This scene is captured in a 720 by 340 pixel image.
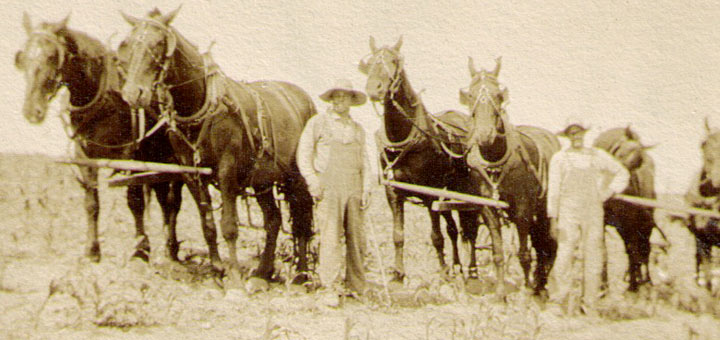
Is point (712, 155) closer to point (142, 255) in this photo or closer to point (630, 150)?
point (630, 150)

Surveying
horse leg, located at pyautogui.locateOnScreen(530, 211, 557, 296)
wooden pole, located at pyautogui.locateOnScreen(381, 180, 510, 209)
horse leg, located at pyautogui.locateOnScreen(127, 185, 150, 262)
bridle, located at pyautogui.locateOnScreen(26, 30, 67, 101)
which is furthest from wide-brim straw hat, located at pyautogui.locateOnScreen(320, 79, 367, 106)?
horse leg, located at pyautogui.locateOnScreen(530, 211, 557, 296)

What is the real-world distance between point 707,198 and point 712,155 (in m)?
0.58

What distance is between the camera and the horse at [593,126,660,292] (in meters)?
9.20

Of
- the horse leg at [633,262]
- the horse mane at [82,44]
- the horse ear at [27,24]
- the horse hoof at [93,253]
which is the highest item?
the horse ear at [27,24]

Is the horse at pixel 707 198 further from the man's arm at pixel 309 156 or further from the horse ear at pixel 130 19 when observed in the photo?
the horse ear at pixel 130 19

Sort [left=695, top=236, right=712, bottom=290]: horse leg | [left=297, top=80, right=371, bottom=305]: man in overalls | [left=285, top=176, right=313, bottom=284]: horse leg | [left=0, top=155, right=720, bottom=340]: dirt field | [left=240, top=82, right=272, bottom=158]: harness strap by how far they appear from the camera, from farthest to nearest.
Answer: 1. [left=285, top=176, right=313, bottom=284]: horse leg
2. [left=695, top=236, right=712, bottom=290]: horse leg
3. [left=240, top=82, right=272, bottom=158]: harness strap
4. [left=297, top=80, right=371, bottom=305]: man in overalls
5. [left=0, top=155, right=720, bottom=340]: dirt field

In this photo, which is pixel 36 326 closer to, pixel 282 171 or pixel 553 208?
pixel 282 171

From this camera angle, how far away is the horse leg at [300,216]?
328 inches

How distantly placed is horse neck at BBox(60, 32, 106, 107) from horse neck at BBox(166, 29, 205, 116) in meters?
1.26

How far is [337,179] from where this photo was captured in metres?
6.95

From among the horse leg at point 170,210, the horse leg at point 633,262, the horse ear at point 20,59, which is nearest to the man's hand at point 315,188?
the horse leg at point 170,210

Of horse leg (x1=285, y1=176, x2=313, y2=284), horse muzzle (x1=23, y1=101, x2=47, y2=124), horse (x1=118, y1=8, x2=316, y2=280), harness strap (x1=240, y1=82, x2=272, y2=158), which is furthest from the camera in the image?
horse leg (x1=285, y1=176, x2=313, y2=284)

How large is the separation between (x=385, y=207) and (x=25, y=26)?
12814mm

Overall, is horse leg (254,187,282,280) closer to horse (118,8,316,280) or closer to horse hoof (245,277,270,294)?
horse (118,8,316,280)
